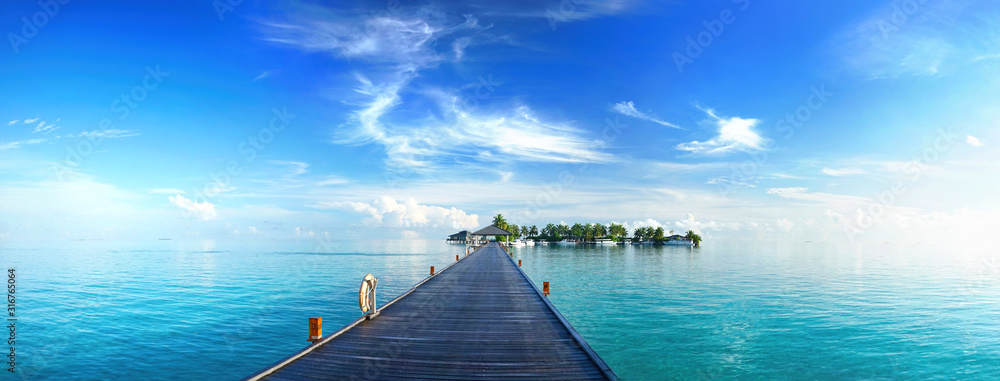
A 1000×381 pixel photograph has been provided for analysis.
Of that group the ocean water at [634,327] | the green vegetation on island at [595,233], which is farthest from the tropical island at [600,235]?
the ocean water at [634,327]

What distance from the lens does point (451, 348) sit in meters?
11.3

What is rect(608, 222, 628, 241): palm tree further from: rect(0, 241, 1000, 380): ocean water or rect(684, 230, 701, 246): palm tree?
rect(0, 241, 1000, 380): ocean water

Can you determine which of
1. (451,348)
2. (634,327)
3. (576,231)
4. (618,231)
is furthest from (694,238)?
(451,348)

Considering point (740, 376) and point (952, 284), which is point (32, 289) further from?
point (952, 284)

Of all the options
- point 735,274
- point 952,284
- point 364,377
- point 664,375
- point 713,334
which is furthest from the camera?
point 735,274

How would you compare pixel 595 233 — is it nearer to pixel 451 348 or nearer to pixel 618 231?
pixel 618 231

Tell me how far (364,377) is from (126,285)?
40.2m

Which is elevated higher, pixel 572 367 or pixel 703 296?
pixel 572 367

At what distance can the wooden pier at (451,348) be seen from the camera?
30.6ft

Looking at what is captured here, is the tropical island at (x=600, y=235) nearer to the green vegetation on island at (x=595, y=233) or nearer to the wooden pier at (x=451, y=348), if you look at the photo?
the green vegetation on island at (x=595, y=233)

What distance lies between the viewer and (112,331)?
66.1 feet

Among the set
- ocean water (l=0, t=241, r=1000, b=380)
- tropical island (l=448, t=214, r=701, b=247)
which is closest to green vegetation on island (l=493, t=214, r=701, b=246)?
tropical island (l=448, t=214, r=701, b=247)

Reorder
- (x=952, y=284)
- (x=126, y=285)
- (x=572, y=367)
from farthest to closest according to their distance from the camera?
(x=952, y=284) < (x=126, y=285) < (x=572, y=367)

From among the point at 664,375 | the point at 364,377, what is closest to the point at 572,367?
the point at 364,377
